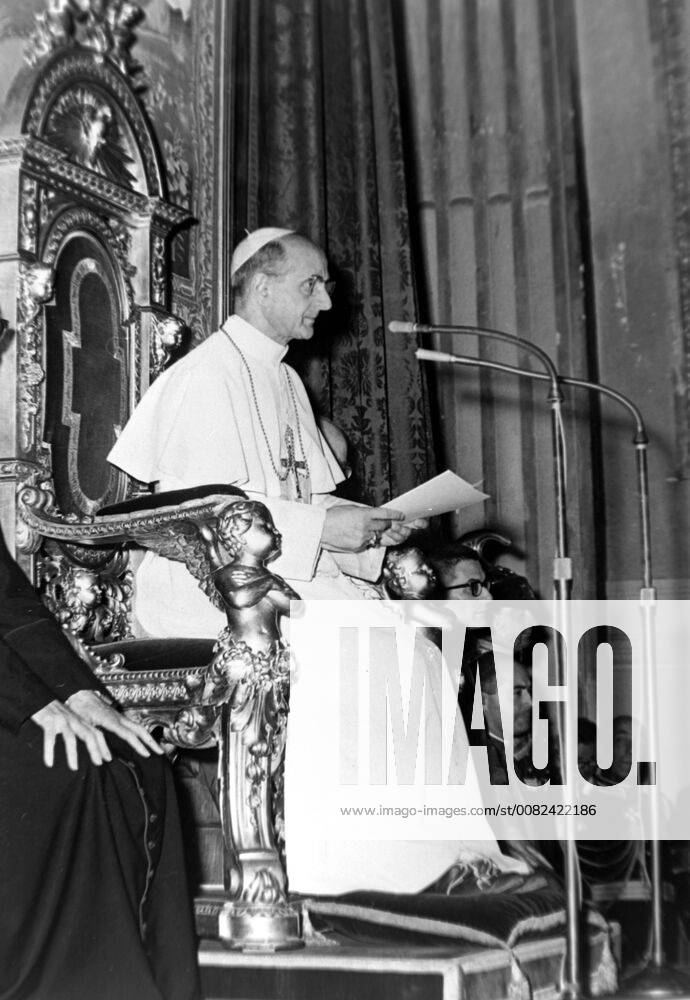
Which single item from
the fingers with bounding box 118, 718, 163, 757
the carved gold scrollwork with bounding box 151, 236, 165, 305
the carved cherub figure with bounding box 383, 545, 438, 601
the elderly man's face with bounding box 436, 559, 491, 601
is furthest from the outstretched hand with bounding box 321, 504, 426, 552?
the carved gold scrollwork with bounding box 151, 236, 165, 305

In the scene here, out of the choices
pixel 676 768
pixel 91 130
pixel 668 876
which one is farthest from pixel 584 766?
pixel 91 130

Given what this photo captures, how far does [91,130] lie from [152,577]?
1.14 meters

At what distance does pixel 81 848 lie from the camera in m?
2.10

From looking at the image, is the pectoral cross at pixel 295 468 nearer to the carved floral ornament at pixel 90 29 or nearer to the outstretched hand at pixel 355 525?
the outstretched hand at pixel 355 525

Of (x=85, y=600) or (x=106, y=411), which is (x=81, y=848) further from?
(x=106, y=411)

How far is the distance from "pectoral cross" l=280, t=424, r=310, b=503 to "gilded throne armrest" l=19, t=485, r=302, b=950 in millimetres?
767

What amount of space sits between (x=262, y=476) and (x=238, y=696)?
36.0 inches

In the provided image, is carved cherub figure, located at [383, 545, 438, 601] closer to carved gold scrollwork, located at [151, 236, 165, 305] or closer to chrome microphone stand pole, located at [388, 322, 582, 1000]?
chrome microphone stand pole, located at [388, 322, 582, 1000]

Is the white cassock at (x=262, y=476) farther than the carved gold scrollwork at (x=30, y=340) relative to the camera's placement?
No

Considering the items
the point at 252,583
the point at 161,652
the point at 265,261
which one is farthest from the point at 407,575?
the point at 265,261

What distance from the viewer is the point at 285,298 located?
338 centimetres

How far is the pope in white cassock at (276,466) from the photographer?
259 cm

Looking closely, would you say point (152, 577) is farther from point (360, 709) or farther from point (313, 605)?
point (360, 709)

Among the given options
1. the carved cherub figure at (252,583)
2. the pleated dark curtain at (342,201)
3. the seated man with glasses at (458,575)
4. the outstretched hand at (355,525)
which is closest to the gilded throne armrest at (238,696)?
the carved cherub figure at (252,583)
